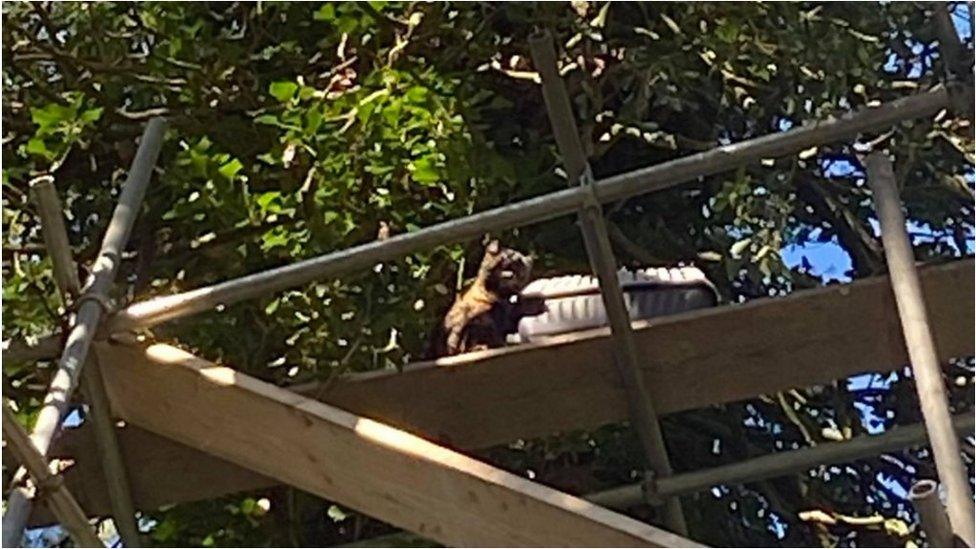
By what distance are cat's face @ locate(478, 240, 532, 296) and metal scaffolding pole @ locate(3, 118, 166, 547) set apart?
1.50 feet

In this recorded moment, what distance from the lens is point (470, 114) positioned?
2.03 m

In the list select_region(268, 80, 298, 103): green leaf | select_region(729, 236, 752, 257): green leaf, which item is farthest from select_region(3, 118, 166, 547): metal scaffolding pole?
select_region(729, 236, 752, 257): green leaf

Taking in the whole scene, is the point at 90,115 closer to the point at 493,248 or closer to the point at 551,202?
the point at 493,248

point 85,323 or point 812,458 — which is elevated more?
point 85,323

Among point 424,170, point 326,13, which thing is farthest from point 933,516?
point 326,13

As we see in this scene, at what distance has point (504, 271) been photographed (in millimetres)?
1904

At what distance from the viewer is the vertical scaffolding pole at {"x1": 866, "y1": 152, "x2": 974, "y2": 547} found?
1.11 meters

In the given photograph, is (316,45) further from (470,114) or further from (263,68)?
(470,114)

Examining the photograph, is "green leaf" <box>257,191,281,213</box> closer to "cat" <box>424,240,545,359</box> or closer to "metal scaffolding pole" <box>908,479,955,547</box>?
"cat" <box>424,240,545,359</box>

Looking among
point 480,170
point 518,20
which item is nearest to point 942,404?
point 480,170

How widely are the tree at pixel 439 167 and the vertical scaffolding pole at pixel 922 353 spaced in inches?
24.0

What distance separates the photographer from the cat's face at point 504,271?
6.17 feet

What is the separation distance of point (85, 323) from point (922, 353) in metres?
0.71

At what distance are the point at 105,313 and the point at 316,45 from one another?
2.78ft
